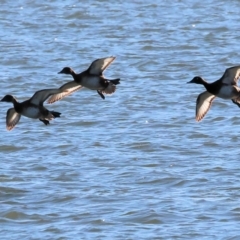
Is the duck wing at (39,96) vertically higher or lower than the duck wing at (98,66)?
lower

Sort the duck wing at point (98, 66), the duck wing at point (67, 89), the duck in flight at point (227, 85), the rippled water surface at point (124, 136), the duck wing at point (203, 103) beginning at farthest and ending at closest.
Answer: the rippled water surface at point (124, 136), the duck wing at point (203, 103), the duck wing at point (67, 89), the duck wing at point (98, 66), the duck in flight at point (227, 85)

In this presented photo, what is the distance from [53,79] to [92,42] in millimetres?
4818

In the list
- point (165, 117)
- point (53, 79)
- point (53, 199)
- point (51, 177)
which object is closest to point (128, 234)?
point (53, 199)

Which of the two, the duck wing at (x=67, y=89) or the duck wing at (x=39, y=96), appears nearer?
the duck wing at (x=39, y=96)

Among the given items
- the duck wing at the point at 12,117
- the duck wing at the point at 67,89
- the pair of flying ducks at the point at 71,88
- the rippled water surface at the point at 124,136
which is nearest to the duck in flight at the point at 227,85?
the pair of flying ducks at the point at 71,88

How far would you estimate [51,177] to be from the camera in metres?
19.7

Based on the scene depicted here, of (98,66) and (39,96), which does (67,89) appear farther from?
(98,66)

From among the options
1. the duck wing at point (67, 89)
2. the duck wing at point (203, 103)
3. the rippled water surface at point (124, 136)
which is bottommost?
the rippled water surface at point (124, 136)

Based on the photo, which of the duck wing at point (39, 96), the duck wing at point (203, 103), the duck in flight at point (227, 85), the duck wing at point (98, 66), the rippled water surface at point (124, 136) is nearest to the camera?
the duck in flight at point (227, 85)

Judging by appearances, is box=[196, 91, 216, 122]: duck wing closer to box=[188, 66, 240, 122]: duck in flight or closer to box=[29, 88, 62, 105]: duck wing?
box=[188, 66, 240, 122]: duck in flight

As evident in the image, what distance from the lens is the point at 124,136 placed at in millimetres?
22266

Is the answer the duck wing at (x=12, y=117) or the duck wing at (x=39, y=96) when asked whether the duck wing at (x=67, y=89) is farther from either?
the duck wing at (x=12, y=117)

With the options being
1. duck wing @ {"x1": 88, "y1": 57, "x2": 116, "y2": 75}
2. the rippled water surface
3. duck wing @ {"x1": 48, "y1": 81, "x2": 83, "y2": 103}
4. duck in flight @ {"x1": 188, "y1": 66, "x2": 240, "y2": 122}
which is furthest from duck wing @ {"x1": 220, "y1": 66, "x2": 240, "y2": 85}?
the rippled water surface

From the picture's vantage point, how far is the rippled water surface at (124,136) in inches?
674
